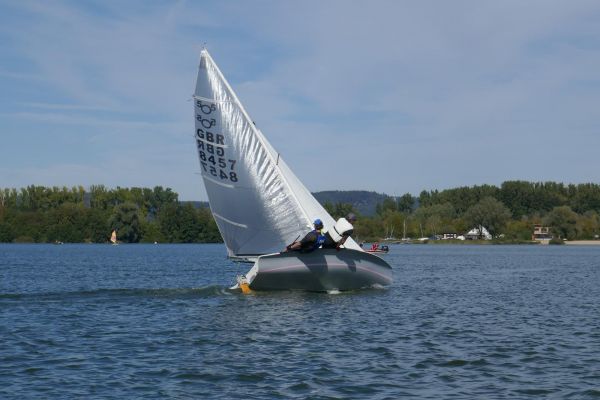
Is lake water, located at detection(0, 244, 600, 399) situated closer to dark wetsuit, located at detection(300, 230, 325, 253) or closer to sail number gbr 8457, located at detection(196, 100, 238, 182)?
dark wetsuit, located at detection(300, 230, 325, 253)

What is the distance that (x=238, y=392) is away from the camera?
55.2 ft

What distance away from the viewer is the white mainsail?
3506cm

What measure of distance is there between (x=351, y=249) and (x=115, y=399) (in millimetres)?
17459

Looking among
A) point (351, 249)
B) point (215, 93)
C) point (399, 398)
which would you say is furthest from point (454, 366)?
point (215, 93)

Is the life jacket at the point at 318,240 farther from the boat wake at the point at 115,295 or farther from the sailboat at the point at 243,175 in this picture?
the boat wake at the point at 115,295

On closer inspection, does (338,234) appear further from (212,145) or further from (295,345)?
(295,345)

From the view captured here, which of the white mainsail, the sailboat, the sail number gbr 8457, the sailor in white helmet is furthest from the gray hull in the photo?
the sail number gbr 8457

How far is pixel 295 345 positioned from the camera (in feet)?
73.4

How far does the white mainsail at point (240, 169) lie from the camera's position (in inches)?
1380

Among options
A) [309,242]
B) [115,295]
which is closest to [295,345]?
[309,242]

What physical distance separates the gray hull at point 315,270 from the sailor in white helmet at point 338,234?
0.28 metres

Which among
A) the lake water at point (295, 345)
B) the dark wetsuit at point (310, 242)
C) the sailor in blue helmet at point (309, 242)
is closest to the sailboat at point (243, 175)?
the lake water at point (295, 345)

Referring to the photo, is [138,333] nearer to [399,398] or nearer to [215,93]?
[399,398]

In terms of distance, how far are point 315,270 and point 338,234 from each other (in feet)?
5.94
